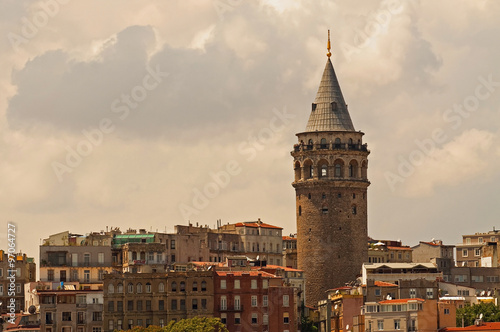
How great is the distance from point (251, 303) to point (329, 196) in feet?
80.0

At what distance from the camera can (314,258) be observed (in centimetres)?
17088

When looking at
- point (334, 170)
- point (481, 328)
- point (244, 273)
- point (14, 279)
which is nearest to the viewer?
point (481, 328)

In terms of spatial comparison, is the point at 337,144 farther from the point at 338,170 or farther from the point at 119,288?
the point at 119,288

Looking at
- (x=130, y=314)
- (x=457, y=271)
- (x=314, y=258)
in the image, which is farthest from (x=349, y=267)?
(x=130, y=314)

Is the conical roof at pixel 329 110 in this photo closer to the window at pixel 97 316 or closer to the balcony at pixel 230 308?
the balcony at pixel 230 308

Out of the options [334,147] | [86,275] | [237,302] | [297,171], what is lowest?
[237,302]

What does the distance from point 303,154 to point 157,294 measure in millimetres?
29788

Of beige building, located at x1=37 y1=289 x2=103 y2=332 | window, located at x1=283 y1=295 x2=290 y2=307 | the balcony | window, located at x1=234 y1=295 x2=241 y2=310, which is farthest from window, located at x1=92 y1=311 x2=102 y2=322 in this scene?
window, located at x1=283 y1=295 x2=290 y2=307

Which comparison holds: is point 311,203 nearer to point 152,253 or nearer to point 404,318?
point 152,253

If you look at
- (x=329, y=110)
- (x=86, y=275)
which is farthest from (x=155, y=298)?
(x=329, y=110)

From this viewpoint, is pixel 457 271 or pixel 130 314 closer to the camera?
pixel 130 314

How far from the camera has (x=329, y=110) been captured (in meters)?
174

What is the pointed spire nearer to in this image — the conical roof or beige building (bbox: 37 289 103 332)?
the conical roof

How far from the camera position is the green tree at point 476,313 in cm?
14812
